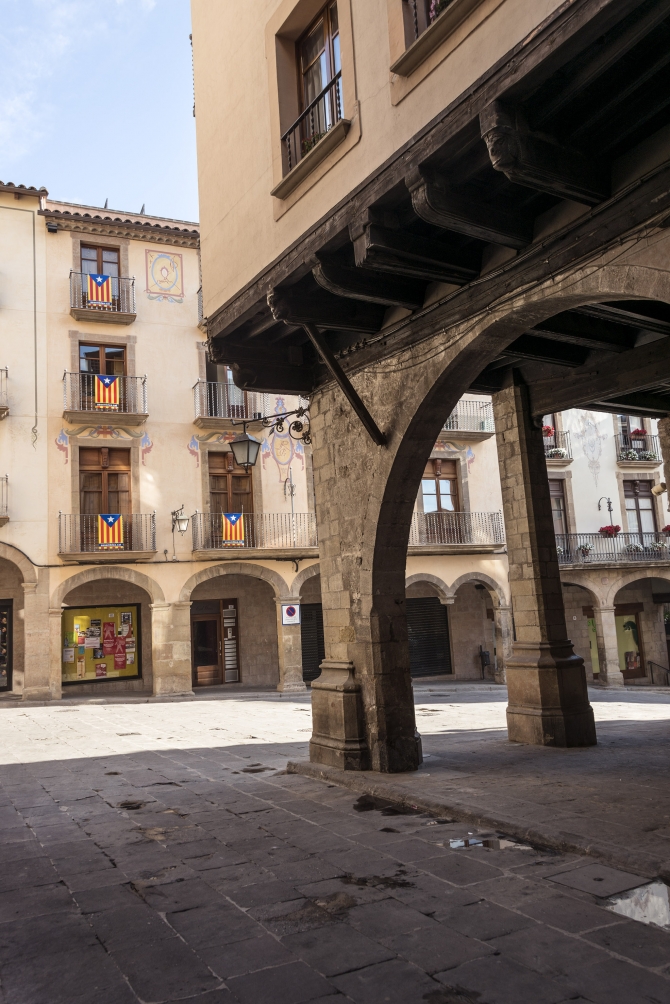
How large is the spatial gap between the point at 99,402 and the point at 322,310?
14.0 metres

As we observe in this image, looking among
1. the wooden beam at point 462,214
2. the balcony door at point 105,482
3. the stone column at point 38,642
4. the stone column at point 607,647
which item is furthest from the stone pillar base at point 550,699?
the stone column at point 607,647

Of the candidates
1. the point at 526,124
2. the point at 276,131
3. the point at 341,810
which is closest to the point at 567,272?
the point at 526,124

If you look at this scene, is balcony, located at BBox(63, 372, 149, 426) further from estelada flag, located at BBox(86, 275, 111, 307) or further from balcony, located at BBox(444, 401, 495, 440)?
balcony, located at BBox(444, 401, 495, 440)

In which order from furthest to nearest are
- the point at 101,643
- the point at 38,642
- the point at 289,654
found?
the point at 289,654
the point at 101,643
the point at 38,642

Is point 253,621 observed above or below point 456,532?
below

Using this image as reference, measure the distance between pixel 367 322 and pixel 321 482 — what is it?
175 cm

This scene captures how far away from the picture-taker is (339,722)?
7.55m

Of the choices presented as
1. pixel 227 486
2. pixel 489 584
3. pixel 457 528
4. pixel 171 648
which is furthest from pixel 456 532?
pixel 171 648

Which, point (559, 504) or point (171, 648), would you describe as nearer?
point (171, 648)

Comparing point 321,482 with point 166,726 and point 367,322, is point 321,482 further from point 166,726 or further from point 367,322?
point 166,726

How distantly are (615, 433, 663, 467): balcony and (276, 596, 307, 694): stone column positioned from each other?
11943 millimetres

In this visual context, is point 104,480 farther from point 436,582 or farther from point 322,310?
point 322,310

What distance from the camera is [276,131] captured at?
24.7ft

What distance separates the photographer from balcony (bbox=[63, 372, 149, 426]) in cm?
1978
